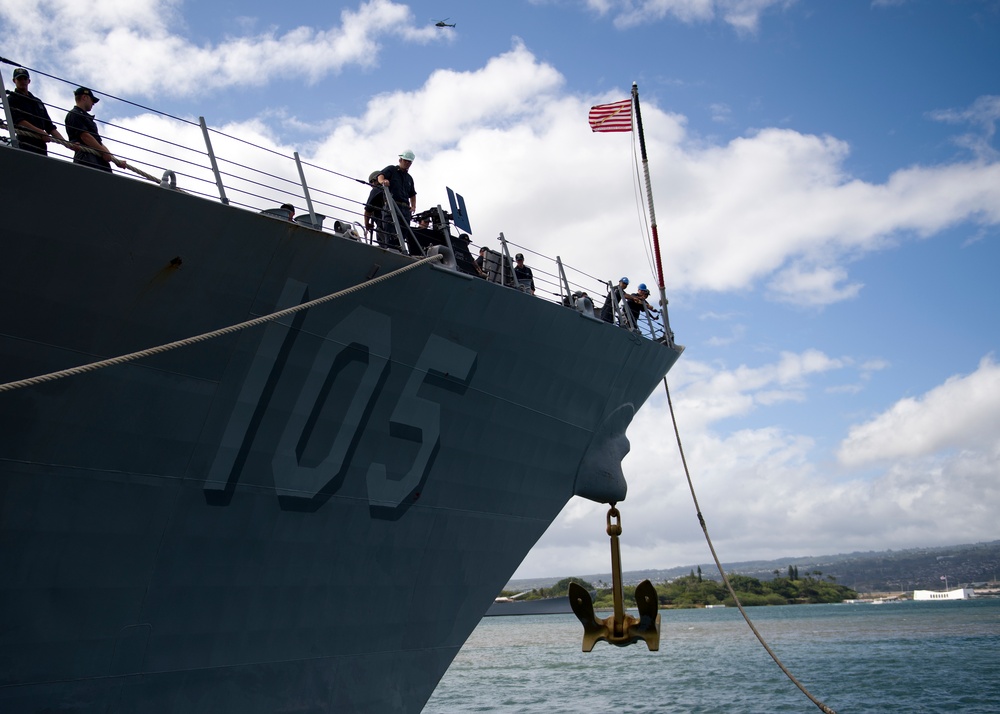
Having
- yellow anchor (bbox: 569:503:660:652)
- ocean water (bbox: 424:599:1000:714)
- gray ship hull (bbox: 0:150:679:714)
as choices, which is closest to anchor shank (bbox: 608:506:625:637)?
yellow anchor (bbox: 569:503:660:652)

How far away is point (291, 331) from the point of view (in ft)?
25.9

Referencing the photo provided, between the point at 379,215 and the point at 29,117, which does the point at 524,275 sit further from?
the point at 29,117

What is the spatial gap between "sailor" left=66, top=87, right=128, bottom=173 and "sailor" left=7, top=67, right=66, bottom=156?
19 cm

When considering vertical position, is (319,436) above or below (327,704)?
above

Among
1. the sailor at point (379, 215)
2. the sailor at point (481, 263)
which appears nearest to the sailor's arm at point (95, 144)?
the sailor at point (379, 215)

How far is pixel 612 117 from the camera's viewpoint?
13.4 metres

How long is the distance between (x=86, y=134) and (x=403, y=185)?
3.71 meters

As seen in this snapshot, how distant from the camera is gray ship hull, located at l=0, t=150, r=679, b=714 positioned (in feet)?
21.8

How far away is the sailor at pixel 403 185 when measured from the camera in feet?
31.8

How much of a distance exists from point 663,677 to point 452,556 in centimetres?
2236

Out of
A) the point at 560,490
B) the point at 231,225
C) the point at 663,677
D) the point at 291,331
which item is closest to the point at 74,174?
the point at 231,225

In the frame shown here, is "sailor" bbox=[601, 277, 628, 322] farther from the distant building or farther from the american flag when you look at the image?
the distant building

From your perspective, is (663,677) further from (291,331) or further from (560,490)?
(291,331)

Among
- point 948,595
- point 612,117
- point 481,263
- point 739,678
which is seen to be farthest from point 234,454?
point 948,595
